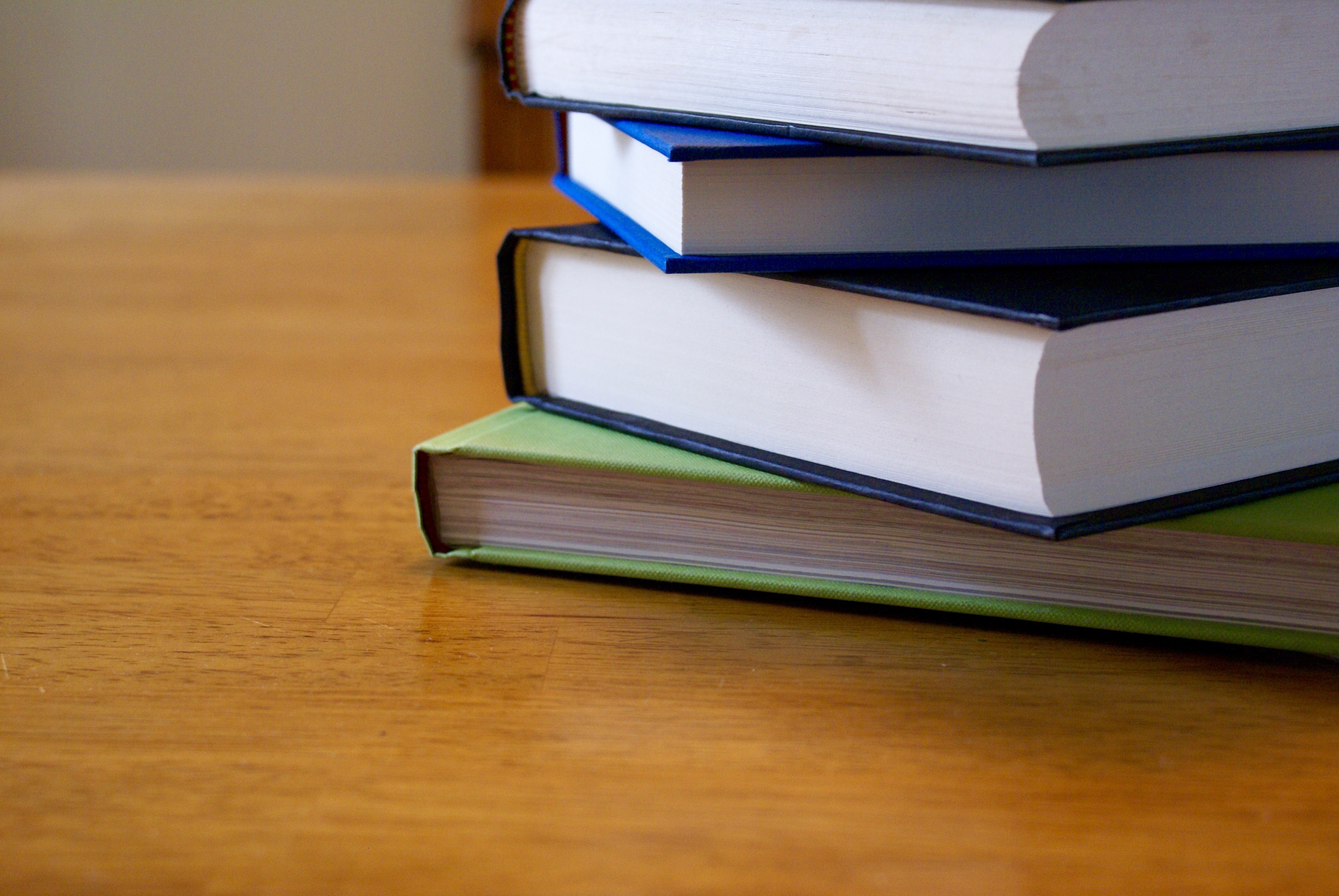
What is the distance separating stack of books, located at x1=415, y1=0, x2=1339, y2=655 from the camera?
40 cm

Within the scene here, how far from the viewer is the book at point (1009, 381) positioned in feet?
1.31

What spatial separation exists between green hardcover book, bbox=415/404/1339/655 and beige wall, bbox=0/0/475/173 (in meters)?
2.93

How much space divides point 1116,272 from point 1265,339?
54 millimetres

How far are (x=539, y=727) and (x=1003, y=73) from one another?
0.79 feet

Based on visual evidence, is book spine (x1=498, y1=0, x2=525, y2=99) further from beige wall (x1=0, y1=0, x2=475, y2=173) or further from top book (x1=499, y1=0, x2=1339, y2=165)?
beige wall (x1=0, y1=0, x2=475, y2=173)

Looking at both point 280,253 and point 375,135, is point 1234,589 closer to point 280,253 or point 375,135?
point 280,253

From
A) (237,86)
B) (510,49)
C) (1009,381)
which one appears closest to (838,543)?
(1009,381)

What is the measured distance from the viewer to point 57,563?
1.65ft

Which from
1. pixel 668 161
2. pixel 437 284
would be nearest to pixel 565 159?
pixel 668 161

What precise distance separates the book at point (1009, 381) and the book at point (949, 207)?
0.04ft

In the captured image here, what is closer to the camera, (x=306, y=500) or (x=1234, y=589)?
(x=1234, y=589)

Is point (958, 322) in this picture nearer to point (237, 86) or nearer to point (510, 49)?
point (510, 49)

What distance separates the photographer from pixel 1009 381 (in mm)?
397

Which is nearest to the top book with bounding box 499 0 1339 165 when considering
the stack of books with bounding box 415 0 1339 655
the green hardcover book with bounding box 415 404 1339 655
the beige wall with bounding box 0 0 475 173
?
the stack of books with bounding box 415 0 1339 655
